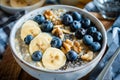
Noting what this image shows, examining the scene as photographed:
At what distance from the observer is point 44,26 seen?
592mm

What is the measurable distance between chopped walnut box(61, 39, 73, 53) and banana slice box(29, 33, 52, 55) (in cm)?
3

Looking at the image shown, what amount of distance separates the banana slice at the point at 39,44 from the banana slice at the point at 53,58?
0.05 ft

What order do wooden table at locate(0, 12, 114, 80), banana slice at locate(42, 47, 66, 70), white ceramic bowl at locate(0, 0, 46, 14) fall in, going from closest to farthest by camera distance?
1. banana slice at locate(42, 47, 66, 70)
2. wooden table at locate(0, 12, 114, 80)
3. white ceramic bowl at locate(0, 0, 46, 14)

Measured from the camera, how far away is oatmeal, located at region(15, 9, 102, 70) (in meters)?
0.54

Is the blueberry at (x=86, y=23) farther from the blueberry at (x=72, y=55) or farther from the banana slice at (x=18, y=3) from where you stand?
the banana slice at (x=18, y=3)

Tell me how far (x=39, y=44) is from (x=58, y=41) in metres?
0.04

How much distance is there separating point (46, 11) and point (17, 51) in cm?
14

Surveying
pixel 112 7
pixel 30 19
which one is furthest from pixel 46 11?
pixel 112 7

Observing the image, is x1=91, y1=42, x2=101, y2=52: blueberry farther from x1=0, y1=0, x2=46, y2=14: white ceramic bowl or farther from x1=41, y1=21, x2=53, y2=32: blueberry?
x1=0, y1=0, x2=46, y2=14: white ceramic bowl

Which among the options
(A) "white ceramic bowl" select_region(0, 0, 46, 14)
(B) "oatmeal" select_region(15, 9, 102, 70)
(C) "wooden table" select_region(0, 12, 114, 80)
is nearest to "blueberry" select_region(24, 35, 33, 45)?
(B) "oatmeal" select_region(15, 9, 102, 70)

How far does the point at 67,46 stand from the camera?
55 centimetres

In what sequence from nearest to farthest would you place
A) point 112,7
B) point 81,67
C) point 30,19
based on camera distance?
point 81,67 → point 30,19 → point 112,7

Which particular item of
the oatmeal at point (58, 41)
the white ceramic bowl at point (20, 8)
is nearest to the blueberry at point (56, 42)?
the oatmeal at point (58, 41)

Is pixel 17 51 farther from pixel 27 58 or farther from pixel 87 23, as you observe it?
pixel 87 23
